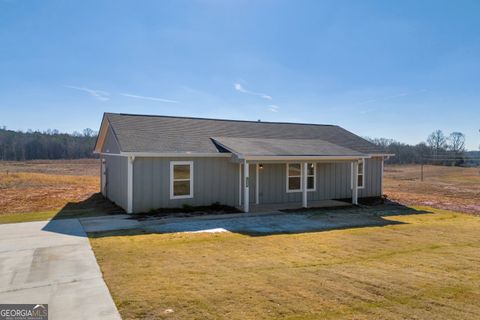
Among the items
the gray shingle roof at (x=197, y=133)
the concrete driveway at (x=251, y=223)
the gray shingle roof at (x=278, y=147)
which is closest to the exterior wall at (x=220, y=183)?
the gray shingle roof at (x=197, y=133)

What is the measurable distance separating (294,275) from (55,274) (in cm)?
405

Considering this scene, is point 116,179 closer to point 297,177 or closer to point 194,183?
point 194,183

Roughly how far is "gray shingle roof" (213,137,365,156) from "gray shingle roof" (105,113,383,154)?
73cm

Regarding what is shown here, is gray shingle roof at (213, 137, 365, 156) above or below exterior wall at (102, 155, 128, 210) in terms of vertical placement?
above

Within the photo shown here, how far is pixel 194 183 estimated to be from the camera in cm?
1298

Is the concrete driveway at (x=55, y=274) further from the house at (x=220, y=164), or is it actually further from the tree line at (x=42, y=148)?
the tree line at (x=42, y=148)

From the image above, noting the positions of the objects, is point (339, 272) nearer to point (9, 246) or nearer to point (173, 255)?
point (173, 255)

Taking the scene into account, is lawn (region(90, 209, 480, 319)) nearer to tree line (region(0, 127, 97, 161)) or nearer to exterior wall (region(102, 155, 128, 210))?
exterior wall (region(102, 155, 128, 210))

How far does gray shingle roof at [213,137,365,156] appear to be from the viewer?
43.3 ft

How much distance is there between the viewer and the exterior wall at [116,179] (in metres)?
12.5

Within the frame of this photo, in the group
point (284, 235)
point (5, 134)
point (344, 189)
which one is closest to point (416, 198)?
point (344, 189)

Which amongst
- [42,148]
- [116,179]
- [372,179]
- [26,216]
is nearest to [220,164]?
[116,179]
